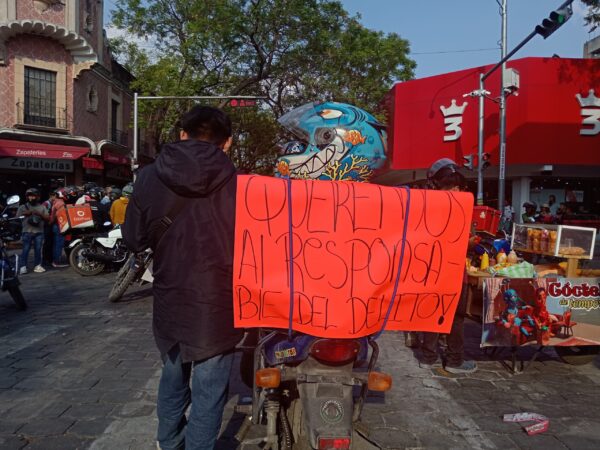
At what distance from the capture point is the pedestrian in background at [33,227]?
9.57 metres

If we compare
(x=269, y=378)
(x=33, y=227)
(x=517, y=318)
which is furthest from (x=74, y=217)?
(x=269, y=378)

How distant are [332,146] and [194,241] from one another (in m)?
1.74

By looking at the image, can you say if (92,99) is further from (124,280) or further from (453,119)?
(124,280)

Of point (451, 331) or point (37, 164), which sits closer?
point (451, 331)

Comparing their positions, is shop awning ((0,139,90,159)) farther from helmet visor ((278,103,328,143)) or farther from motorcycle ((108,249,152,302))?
helmet visor ((278,103,328,143))

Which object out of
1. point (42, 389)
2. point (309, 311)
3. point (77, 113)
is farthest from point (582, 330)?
point (77, 113)

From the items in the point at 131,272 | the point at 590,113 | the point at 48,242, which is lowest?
the point at 131,272

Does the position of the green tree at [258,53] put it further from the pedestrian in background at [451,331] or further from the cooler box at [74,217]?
the pedestrian in background at [451,331]

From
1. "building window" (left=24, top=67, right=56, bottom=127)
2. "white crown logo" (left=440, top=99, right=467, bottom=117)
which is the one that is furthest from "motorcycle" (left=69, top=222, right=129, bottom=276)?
"white crown logo" (left=440, top=99, right=467, bottom=117)

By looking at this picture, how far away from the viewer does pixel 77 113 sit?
20.9m

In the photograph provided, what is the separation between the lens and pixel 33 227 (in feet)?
31.5

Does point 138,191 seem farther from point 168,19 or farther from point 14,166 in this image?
point 168,19

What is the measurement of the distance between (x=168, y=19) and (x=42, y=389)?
21.0m

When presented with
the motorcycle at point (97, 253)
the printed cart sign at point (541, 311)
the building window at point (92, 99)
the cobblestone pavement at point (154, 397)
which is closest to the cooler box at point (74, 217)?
the motorcycle at point (97, 253)
